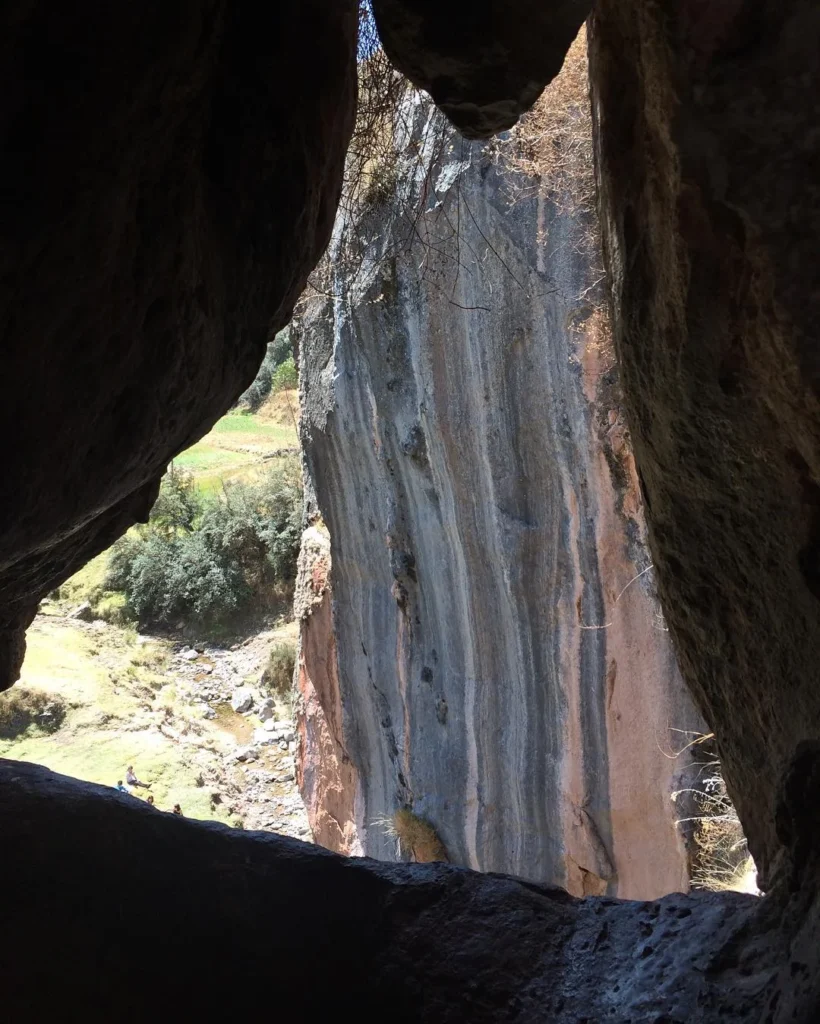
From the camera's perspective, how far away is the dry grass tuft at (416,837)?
662 cm

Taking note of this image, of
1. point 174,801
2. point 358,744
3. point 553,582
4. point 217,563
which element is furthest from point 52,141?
point 217,563

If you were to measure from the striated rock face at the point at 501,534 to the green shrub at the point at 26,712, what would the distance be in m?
7.66

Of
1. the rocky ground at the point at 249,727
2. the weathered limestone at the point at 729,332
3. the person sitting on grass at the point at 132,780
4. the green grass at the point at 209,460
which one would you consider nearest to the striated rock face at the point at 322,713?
the rocky ground at the point at 249,727

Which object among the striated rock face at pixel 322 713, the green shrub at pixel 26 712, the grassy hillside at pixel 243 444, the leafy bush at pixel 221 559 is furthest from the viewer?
the grassy hillside at pixel 243 444

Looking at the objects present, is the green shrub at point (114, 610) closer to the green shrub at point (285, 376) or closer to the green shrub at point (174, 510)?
the green shrub at point (174, 510)

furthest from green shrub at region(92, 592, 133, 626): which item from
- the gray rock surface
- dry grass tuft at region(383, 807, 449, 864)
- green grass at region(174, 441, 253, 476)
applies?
the gray rock surface

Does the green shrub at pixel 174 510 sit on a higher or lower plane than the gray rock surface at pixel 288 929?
higher

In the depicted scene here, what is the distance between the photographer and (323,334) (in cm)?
700

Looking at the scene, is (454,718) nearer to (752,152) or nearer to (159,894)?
(159,894)

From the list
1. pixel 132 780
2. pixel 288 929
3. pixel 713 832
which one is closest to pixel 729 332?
pixel 288 929

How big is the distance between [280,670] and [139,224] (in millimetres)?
13319

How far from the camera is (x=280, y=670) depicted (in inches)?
571

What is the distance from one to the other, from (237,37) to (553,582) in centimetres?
389

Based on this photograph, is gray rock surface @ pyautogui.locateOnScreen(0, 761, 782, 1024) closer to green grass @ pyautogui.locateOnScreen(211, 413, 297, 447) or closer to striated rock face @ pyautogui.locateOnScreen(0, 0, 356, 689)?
striated rock face @ pyautogui.locateOnScreen(0, 0, 356, 689)
